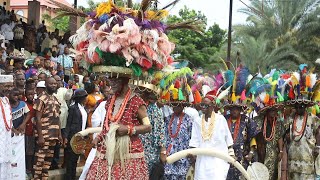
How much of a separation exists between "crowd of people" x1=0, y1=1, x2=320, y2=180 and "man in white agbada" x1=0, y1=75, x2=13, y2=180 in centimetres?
1

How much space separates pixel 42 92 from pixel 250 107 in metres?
4.05

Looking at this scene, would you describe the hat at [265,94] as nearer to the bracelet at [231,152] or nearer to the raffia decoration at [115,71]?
the bracelet at [231,152]

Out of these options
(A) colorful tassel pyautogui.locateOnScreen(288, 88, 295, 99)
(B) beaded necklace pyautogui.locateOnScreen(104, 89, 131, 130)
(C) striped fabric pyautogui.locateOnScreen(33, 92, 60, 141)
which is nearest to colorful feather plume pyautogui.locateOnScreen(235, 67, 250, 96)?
(A) colorful tassel pyautogui.locateOnScreen(288, 88, 295, 99)

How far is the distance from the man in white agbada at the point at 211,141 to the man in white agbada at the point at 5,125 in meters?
3.09

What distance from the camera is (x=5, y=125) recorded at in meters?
8.59

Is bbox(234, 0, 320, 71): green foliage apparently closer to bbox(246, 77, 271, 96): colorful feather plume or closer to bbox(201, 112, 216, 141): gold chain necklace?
bbox(246, 77, 271, 96): colorful feather plume

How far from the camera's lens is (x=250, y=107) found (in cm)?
1187

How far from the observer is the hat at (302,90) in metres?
11.3

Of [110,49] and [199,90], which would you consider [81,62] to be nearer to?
[110,49]

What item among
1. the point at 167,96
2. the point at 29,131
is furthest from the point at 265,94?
the point at 29,131

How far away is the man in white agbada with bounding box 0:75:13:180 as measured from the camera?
8.52 m

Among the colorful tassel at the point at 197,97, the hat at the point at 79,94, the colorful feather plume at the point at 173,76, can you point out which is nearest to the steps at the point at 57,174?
the hat at the point at 79,94

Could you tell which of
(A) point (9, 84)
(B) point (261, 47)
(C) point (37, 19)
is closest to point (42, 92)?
(A) point (9, 84)

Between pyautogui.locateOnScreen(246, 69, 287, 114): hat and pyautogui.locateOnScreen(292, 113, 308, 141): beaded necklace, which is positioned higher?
pyautogui.locateOnScreen(246, 69, 287, 114): hat
